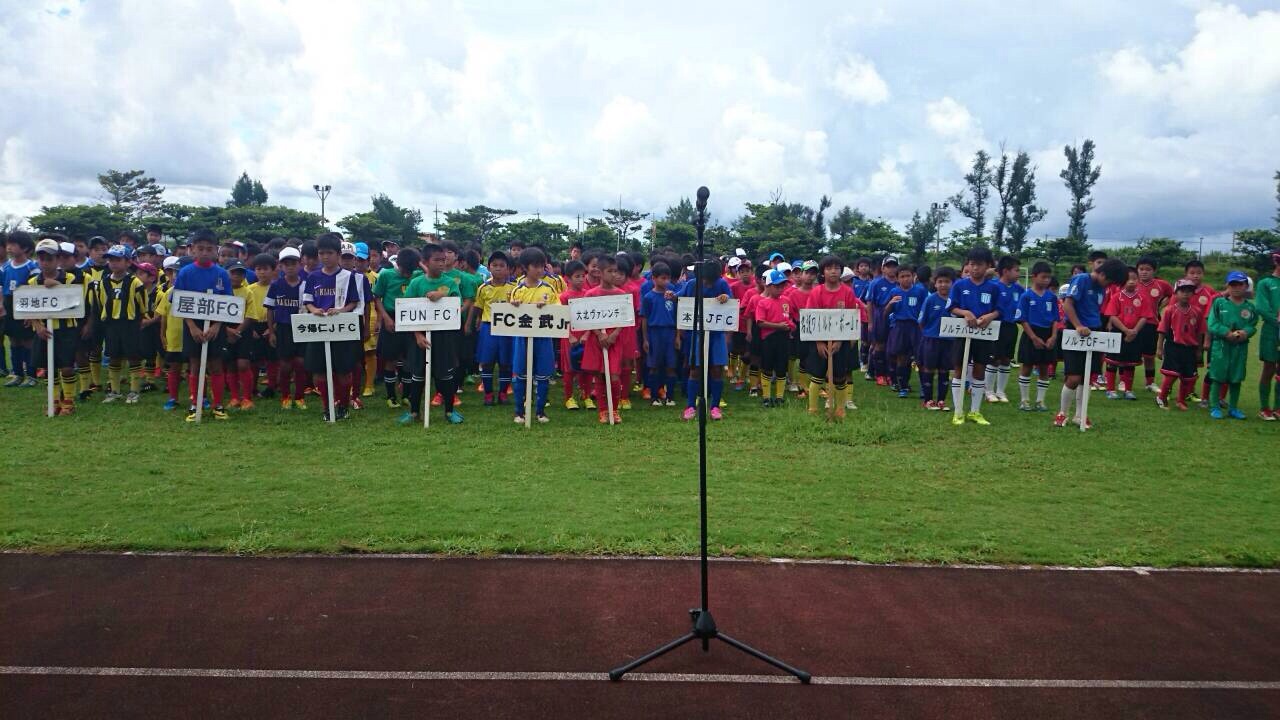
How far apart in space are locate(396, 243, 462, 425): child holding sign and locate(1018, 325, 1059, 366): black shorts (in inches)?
371

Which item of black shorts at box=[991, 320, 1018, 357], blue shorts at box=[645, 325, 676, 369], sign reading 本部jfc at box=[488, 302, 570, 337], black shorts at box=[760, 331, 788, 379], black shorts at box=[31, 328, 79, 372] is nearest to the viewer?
sign reading 本部jfc at box=[488, 302, 570, 337]

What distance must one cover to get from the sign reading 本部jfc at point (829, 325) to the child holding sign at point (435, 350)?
476 centimetres

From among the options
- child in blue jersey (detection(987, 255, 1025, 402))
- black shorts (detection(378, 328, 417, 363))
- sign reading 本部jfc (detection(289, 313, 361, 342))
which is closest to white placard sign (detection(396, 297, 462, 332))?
sign reading 本部jfc (detection(289, 313, 361, 342))

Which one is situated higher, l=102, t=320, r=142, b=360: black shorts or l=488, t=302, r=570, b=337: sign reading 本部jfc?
l=488, t=302, r=570, b=337: sign reading 本部jfc

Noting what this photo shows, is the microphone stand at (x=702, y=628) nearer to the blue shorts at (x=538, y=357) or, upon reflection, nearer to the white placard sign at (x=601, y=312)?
the white placard sign at (x=601, y=312)

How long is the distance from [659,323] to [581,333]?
1.25 metres

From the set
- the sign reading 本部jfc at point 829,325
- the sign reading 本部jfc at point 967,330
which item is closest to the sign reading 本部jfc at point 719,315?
the sign reading 本部jfc at point 829,325

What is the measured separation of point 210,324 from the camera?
1084 centimetres

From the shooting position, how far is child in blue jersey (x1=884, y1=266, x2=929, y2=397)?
44.3 feet

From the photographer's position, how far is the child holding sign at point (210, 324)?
10734 mm

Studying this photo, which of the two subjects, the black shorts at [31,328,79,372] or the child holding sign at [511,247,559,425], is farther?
the black shorts at [31,328,79,372]

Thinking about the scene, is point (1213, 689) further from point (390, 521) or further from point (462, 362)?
point (462, 362)

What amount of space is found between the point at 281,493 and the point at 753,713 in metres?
5.34

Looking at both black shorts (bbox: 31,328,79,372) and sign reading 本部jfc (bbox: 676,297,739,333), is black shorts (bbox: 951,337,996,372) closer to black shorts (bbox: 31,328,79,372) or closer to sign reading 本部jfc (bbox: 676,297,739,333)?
sign reading 本部jfc (bbox: 676,297,739,333)
